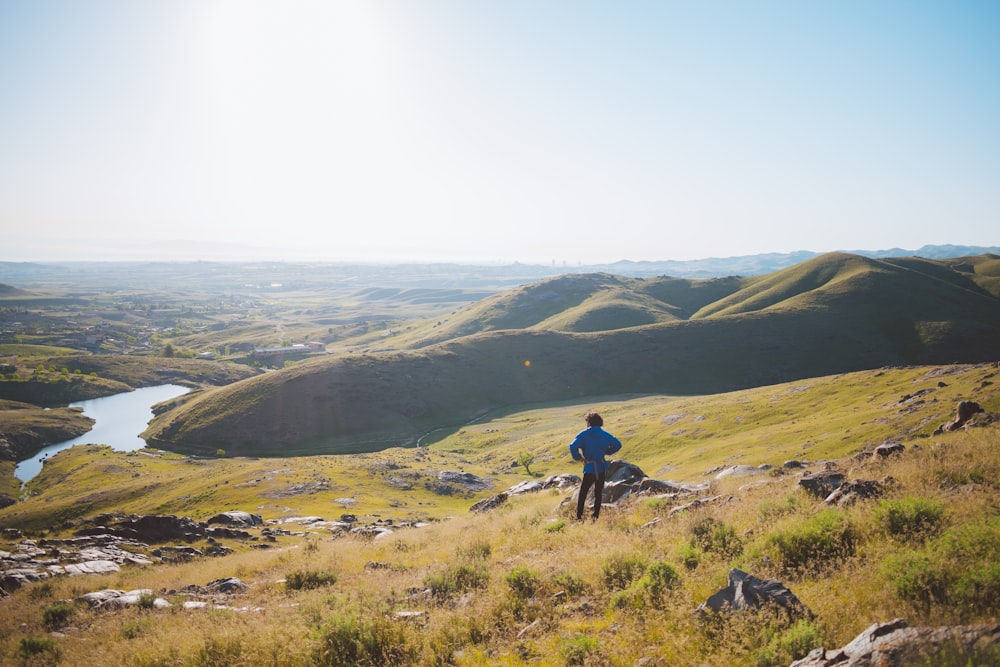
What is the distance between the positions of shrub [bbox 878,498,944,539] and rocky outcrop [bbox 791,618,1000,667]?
3.86 metres

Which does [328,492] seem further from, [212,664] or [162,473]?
[212,664]

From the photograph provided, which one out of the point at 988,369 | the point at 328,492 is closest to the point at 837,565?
the point at 988,369

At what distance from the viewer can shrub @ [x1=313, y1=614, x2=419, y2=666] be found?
8.95 metres

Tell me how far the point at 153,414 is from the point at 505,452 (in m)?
148

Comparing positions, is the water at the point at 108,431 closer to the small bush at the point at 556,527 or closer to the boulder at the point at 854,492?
the small bush at the point at 556,527

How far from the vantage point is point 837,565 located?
9.34 meters

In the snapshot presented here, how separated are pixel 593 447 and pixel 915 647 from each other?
11.0 m

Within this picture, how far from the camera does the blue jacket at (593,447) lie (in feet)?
55.0

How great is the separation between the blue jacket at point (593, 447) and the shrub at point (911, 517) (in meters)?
7.81

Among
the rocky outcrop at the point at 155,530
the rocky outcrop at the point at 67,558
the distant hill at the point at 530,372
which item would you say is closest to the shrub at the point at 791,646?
the rocky outcrop at the point at 67,558

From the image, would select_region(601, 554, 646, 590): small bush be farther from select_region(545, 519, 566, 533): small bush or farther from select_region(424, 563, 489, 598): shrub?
select_region(545, 519, 566, 533): small bush

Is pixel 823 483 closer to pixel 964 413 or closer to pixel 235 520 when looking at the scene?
pixel 964 413

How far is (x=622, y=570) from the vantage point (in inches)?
439

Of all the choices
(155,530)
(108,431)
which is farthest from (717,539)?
(108,431)
